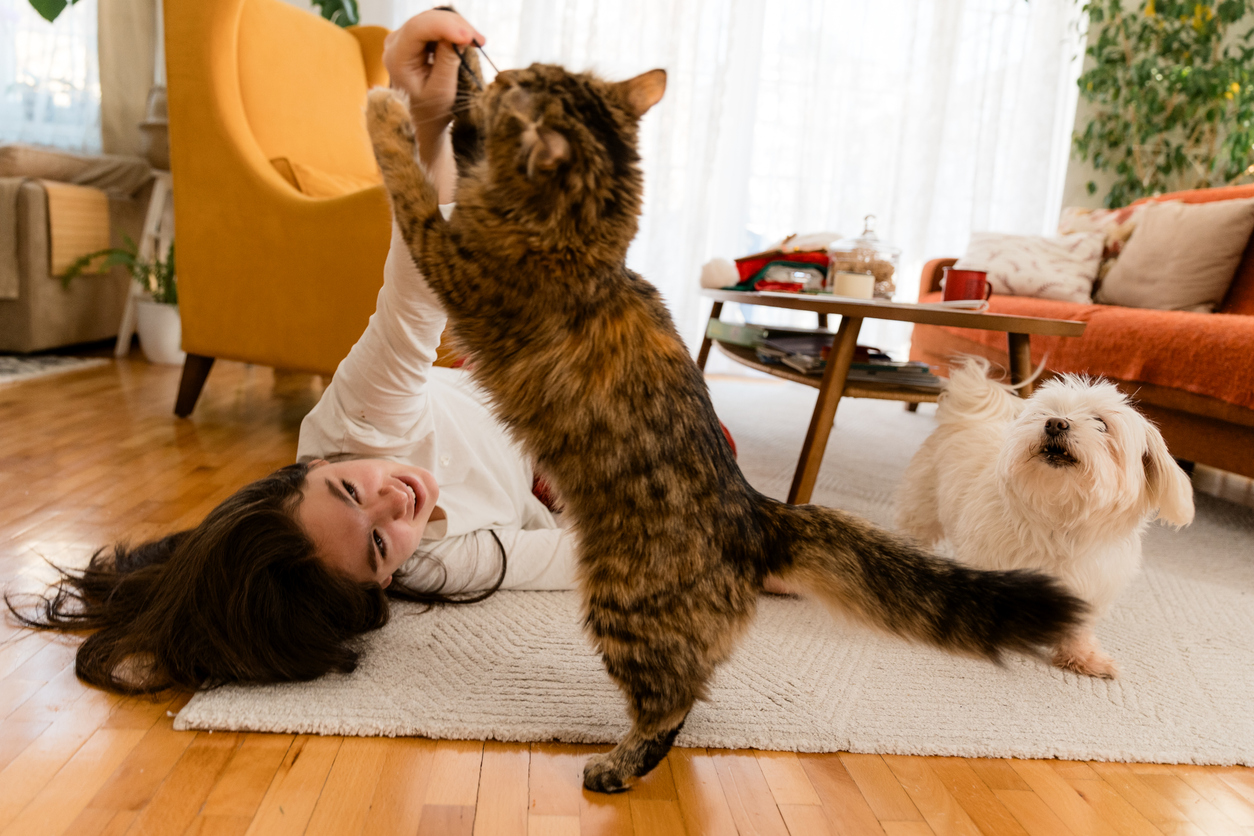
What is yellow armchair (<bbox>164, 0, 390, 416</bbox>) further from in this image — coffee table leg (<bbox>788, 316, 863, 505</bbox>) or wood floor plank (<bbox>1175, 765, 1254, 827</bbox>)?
wood floor plank (<bbox>1175, 765, 1254, 827</bbox>)

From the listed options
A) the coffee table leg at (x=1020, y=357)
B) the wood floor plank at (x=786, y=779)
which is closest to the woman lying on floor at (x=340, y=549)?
the wood floor plank at (x=786, y=779)

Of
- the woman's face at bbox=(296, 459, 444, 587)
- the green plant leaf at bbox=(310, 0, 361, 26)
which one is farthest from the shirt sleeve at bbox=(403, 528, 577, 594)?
the green plant leaf at bbox=(310, 0, 361, 26)

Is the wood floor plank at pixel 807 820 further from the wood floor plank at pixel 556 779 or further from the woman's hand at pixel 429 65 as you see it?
the woman's hand at pixel 429 65

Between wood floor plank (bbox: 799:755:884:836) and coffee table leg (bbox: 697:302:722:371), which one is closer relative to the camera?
wood floor plank (bbox: 799:755:884:836)

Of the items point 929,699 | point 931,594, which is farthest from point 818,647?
point 931,594

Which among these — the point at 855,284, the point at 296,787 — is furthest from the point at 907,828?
the point at 855,284

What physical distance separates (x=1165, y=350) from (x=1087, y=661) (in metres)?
1.28

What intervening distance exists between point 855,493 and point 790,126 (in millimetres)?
3059

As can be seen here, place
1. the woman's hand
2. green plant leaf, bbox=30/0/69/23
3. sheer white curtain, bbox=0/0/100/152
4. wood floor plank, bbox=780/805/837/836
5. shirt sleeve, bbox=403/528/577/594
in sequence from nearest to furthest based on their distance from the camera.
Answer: wood floor plank, bbox=780/805/837/836 < the woman's hand < shirt sleeve, bbox=403/528/577/594 < green plant leaf, bbox=30/0/69/23 < sheer white curtain, bbox=0/0/100/152

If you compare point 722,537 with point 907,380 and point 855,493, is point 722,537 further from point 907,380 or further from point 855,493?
point 855,493

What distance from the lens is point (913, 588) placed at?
0.99m

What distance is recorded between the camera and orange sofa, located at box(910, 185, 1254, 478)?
2135 mm

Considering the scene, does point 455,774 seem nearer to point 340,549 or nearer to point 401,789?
point 401,789

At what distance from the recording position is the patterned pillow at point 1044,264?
11.2ft
